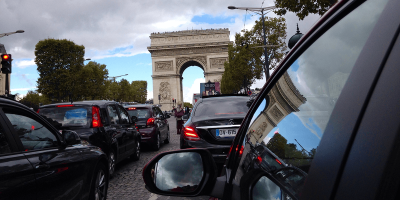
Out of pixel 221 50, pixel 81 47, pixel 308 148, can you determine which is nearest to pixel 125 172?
pixel 308 148

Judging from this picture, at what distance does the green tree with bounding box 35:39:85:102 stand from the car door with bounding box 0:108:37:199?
47863mm

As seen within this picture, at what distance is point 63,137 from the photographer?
11.1 ft

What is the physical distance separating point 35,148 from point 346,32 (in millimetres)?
2708

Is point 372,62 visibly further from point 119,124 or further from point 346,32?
point 119,124

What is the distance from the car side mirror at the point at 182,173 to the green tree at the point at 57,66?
49112 mm

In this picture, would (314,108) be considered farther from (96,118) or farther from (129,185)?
(96,118)

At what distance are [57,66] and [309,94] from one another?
173 ft

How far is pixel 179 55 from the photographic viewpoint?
69000 mm

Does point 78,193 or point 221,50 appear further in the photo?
point 221,50

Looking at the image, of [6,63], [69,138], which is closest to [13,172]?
[69,138]

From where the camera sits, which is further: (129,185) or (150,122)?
(150,122)

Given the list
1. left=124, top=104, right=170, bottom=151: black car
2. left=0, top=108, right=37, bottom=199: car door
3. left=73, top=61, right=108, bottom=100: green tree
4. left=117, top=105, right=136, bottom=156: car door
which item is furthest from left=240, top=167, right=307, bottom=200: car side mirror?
left=73, top=61, right=108, bottom=100: green tree

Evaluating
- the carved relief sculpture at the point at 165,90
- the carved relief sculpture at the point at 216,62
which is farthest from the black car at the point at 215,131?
the carved relief sculpture at the point at 216,62

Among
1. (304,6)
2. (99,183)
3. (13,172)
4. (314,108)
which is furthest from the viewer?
(304,6)
